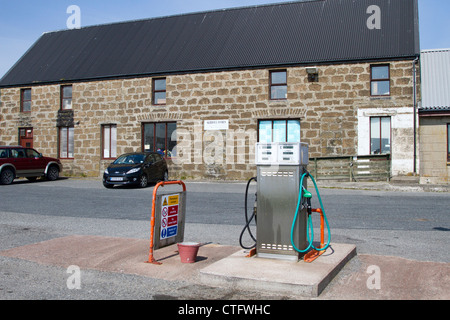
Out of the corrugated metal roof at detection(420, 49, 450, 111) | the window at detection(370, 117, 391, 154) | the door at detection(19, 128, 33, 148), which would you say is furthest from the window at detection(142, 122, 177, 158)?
the corrugated metal roof at detection(420, 49, 450, 111)

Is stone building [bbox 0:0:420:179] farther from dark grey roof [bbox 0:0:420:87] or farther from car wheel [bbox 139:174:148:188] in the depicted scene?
car wheel [bbox 139:174:148:188]

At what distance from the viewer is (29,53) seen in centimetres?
3070

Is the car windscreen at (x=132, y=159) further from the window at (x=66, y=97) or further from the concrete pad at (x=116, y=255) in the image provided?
the concrete pad at (x=116, y=255)

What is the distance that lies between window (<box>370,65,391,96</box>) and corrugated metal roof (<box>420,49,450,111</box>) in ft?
6.16

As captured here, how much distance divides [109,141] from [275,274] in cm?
2217

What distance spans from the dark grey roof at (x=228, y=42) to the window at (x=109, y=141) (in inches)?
121

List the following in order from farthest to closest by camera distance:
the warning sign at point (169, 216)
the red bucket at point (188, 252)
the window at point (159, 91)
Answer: the window at point (159, 91)
the warning sign at point (169, 216)
the red bucket at point (188, 252)

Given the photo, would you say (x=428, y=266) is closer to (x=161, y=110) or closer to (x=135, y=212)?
(x=135, y=212)

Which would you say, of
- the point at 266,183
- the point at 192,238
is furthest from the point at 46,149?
the point at 266,183

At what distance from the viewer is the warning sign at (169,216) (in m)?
6.90

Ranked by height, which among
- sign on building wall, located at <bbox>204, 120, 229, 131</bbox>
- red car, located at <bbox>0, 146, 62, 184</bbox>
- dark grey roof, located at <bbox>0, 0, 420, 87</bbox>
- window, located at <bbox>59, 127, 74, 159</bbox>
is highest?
dark grey roof, located at <bbox>0, 0, 420, 87</bbox>

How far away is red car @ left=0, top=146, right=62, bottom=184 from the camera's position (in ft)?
66.7

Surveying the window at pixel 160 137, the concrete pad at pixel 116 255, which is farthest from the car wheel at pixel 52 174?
the concrete pad at pixel 116 255

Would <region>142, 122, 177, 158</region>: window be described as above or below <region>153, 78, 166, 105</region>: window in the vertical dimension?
below
